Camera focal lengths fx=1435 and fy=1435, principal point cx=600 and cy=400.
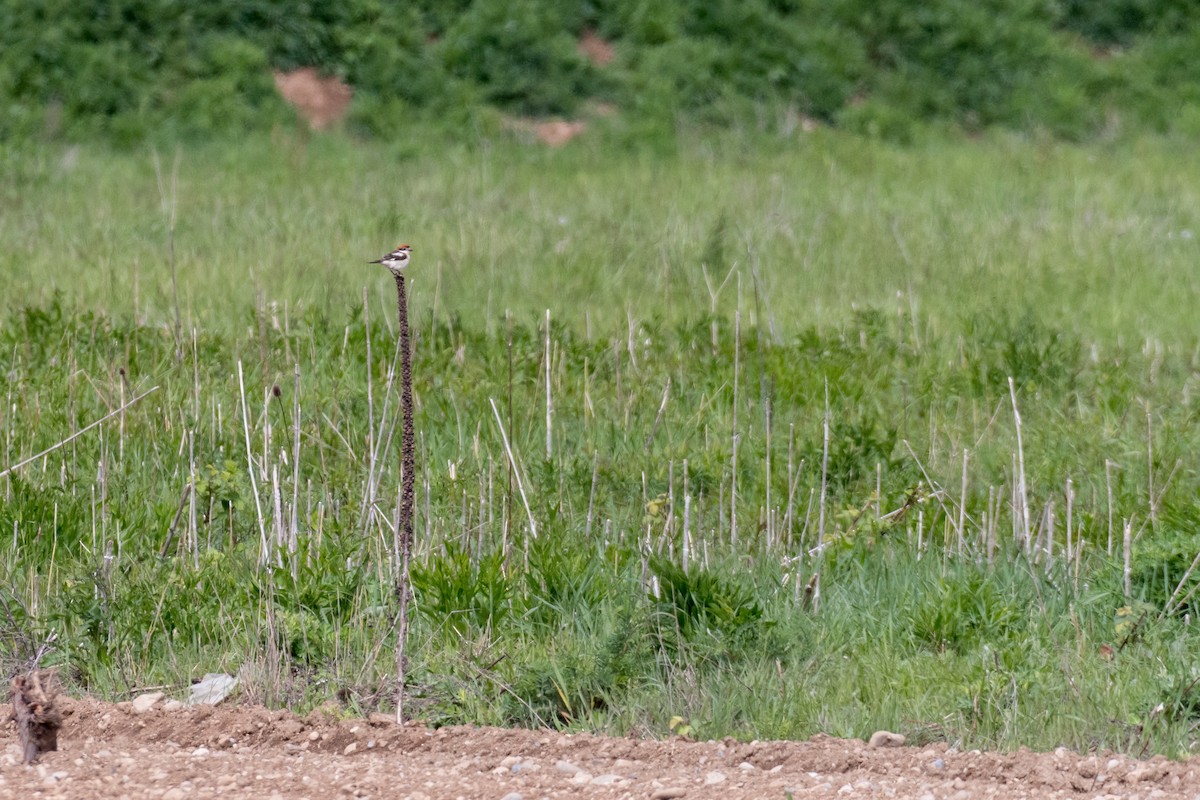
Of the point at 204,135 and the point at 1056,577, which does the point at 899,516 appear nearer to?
the point at 1056,577

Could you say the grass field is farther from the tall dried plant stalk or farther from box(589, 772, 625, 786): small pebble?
box(589, 772, 625, 786): small pebble

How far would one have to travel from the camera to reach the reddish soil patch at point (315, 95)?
15.0 meters

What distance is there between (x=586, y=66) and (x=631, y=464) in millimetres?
10417

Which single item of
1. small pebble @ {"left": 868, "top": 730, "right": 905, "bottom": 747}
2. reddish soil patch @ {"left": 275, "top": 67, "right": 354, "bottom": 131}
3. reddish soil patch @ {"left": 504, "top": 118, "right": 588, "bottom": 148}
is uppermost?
reddish soil patch @ {"left": 275, "top": 67, "right": 354, "bottom": 131}

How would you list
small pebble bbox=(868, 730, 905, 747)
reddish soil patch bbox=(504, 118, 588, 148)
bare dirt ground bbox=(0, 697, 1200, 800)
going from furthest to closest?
reddish soil patch bbox=(504, 118, 588, 148)
small pebble bbox=(868, 730, 905, 747)
bare dirt ground bbox=(0, 697, 1200, 800)

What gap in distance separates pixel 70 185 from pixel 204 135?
8.12 ft

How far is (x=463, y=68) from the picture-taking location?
610 inches

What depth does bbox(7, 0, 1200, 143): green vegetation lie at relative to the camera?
47.6 ft

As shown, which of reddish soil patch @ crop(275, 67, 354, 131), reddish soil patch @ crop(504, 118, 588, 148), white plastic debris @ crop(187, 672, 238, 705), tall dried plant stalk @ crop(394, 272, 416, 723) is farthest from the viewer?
reddish soil patch @ crop(275, 67, 354, 131)

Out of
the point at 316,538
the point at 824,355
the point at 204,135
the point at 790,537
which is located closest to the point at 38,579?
the point at 316,538

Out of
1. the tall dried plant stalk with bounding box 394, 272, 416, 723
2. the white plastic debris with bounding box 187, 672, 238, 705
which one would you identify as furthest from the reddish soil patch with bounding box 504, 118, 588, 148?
the tall dried plant stalk with bounding box 394, 272, 416, 723

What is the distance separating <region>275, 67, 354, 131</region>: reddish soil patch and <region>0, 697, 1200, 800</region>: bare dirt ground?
11745 mm

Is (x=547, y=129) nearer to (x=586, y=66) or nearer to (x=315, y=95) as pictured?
(x=586, y=66)

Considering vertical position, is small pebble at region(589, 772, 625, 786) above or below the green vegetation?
below
